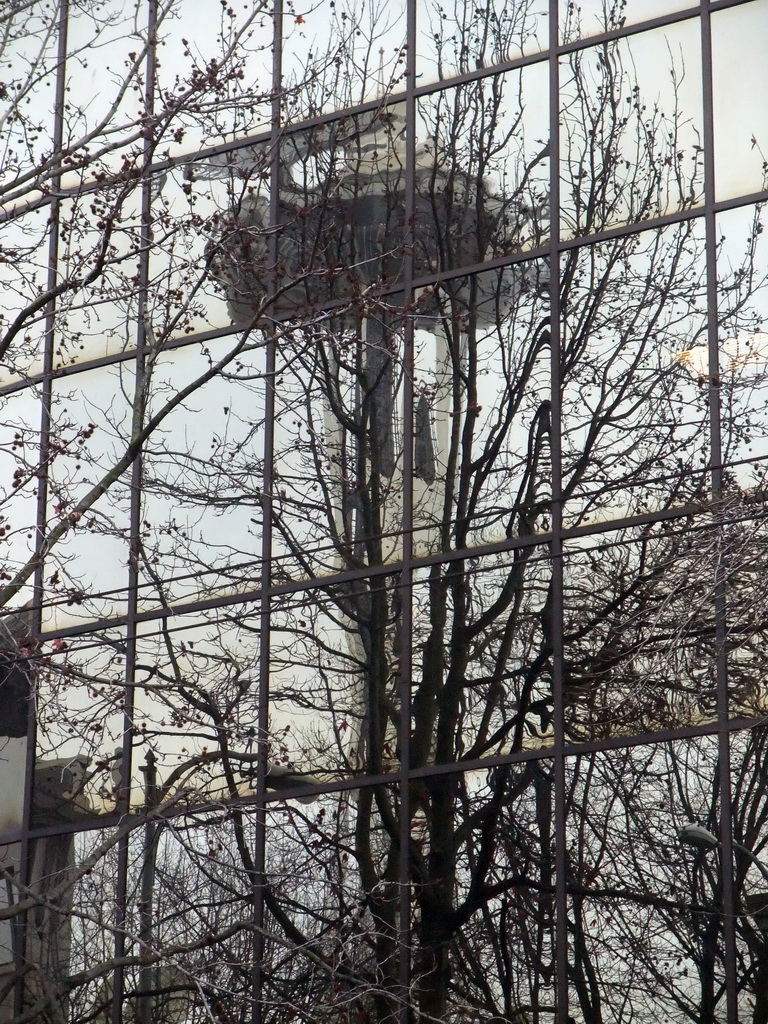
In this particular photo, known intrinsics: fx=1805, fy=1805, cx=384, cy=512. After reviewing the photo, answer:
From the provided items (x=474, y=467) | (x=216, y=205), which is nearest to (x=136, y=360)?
(x=216, y=205)

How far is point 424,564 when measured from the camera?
645 inches

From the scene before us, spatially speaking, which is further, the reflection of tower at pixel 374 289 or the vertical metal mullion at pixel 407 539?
the reflection of tower at pixel 374 289

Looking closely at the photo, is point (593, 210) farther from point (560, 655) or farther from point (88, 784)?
point (88, 784)

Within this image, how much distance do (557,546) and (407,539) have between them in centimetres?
155

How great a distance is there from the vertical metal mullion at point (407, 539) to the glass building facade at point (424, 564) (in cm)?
5

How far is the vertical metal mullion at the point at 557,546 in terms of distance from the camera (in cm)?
1453

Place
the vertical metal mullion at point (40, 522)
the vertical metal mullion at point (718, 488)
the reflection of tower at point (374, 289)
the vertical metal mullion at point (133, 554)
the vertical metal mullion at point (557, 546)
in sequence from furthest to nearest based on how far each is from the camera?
the vertical metal mullion at point (40, 522) < the reflection of tower at point (374, 289) < the vertical metal mullion at point (133, 554) < the vertical metal mullion at point (557, 546) < the vertical metal mullion at point (718, 488)

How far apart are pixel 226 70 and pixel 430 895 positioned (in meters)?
8.65

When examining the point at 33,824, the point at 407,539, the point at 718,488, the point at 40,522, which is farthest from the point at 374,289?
the point at 33,824

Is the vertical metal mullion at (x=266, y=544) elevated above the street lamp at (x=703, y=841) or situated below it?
above

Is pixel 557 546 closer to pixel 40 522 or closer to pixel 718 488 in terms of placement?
pixel 718 488

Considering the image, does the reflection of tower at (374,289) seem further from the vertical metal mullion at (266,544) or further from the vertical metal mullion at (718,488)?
the vertical metal mullion at (718,488)

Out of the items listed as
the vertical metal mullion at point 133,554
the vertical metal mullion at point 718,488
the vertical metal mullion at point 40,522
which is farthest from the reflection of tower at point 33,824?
the vertical metal mullion at point 718,488

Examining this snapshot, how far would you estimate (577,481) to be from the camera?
1580 cm
